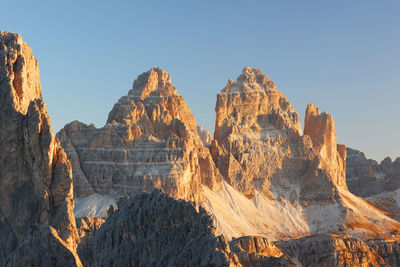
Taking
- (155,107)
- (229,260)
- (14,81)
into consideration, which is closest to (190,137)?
(155,107)

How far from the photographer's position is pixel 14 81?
1768 inches

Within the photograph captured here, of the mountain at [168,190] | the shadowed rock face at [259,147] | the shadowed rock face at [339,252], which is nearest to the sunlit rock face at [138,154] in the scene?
the mountain at [168,190]

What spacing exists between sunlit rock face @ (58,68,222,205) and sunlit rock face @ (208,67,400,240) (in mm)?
11571

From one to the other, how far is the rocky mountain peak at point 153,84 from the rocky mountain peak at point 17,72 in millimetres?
121417

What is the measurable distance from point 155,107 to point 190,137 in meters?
15.0

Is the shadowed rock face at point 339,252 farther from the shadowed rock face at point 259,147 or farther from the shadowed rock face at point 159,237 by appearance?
the shadowed rock face at point 259,147

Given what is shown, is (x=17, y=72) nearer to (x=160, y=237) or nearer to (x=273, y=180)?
(x=160, y=237)

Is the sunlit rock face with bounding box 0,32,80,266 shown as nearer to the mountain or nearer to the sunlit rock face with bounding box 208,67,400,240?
the mountain

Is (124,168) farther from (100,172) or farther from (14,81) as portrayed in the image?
(14,81)

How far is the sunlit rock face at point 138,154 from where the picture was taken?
140 m

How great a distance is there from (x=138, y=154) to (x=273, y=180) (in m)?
58.1

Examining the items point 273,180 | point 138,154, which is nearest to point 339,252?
point 138,154

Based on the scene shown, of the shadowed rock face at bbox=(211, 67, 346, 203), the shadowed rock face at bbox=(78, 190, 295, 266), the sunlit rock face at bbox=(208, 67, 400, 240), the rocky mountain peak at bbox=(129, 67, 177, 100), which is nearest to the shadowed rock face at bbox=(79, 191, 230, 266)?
the shadowed rock face at bbox=(78, 190, 295, 266)

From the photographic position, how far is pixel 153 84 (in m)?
175
